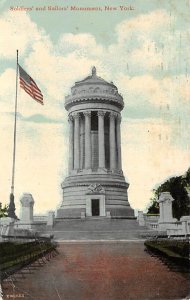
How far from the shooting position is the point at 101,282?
1470 cm

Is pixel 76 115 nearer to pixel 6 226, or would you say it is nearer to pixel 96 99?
pixel 96 99

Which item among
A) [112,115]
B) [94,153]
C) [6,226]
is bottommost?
[6,226]

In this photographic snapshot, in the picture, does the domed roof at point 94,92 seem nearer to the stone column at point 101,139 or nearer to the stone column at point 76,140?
the stone column at point 101,139

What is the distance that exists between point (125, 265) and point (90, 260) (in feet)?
7.45

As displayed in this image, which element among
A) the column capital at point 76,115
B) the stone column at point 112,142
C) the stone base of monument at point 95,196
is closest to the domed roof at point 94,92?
the column capital at point 76,115

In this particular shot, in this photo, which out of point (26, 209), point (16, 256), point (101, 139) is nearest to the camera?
point (16, 256)

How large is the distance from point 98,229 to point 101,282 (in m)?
22.9

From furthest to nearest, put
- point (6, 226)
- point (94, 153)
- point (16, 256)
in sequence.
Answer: point (94, 153) → point (6, 226) → point (16, 256)

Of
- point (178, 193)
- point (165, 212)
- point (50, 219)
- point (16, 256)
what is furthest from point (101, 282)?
point (178, 193)

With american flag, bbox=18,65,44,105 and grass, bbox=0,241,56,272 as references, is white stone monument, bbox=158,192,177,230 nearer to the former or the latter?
grass, bbox=0,241,56,272

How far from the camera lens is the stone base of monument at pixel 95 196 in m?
45.9

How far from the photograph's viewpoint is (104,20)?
17172 millimetres

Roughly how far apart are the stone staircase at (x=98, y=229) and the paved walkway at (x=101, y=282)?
15505 mm

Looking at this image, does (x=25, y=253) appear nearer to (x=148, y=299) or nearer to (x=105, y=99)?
(x=148, y=299)
